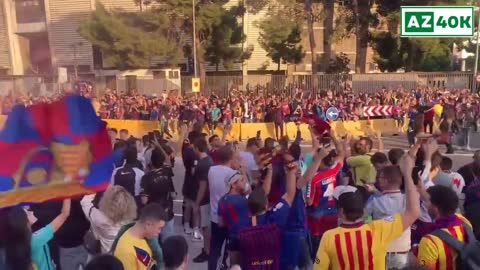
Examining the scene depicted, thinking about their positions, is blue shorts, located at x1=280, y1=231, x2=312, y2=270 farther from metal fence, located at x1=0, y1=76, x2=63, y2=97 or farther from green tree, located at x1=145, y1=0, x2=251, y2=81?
green tree, located at x1=145, y1=0, x2=251, y2=81

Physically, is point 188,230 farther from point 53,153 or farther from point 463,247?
point 463,247

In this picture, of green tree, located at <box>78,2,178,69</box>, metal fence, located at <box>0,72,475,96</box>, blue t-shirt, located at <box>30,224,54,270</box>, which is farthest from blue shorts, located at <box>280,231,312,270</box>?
green tree, located at <box>78,2,178,69</box>

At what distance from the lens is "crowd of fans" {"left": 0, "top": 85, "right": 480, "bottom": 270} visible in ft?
12.8

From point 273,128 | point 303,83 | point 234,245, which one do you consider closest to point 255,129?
point 273,128

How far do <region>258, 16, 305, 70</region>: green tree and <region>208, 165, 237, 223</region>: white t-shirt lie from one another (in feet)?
111

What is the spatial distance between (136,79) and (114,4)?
6660 millimetres

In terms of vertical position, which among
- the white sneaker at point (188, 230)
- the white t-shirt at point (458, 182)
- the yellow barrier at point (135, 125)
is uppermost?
the white t-shirt at point (458, 182)

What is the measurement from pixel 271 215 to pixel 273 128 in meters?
16.9

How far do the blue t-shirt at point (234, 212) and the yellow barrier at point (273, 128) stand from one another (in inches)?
605

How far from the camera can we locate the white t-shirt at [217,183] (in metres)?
6.59

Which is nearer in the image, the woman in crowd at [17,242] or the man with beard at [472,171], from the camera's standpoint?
the woman in crowd at [17,242]

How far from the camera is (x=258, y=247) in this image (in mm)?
4711

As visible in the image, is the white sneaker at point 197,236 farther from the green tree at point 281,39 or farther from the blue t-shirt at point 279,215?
the green tree at point 281,39

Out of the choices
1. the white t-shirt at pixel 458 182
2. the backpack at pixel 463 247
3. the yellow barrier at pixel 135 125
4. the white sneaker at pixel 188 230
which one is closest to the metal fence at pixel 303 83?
the yellow barrier at pixel 135 125
